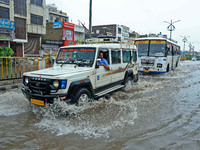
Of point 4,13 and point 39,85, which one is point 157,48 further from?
point 4,13

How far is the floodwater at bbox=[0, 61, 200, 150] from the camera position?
143 inches

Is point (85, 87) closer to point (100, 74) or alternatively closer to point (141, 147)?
point (100, 74)

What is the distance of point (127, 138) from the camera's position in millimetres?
3861

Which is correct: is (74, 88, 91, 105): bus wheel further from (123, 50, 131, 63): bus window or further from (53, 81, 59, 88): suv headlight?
(123, 50, 131, 63): bus window

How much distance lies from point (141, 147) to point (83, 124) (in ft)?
5.40

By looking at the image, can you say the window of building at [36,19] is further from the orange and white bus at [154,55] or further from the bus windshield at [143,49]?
the orange and white bus at [154,55]

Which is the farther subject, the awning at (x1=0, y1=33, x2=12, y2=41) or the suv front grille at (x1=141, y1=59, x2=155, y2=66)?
the awning at (x1=0, y1=33, x2=12, y2=41)

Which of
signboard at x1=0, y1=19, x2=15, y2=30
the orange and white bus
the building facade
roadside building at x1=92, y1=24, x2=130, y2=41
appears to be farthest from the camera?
roadside building at x1=92, y1=24, x2=130, y2=41

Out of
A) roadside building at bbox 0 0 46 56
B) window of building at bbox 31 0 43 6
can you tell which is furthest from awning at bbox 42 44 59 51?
window of building at bbox 31 0 43 6

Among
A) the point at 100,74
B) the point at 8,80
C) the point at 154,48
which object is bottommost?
the point at 8,80

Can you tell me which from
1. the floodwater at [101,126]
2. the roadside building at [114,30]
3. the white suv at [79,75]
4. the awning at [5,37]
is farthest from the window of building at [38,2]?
the floodwater at [101,126]

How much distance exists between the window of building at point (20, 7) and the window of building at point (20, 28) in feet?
3.22

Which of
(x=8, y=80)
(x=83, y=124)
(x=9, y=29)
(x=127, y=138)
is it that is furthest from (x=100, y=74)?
(x=9, y=29)

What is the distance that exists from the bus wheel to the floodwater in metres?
0.17
